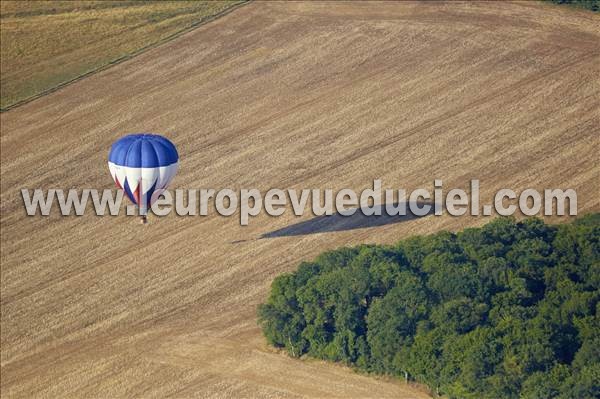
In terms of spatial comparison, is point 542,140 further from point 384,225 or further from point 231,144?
point 231,144

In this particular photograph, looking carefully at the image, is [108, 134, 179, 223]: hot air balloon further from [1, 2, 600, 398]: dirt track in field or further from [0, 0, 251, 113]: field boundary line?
[0, 0, 251, 113]: field boundary line

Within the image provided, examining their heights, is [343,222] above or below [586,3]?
below

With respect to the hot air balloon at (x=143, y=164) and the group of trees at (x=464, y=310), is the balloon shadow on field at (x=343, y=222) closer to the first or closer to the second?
the hot air balloon at (x=143, y=164)

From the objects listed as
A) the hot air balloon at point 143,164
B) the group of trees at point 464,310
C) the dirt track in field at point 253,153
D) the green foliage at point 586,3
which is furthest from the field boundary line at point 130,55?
the group of trees at point 464,310

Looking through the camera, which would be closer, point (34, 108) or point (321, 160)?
point (321, 160)

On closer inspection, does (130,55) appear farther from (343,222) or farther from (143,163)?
(143,163)

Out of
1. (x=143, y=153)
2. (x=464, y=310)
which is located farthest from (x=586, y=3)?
(x=464, y=310)

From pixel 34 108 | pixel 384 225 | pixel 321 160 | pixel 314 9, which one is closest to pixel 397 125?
pixel 321 160
